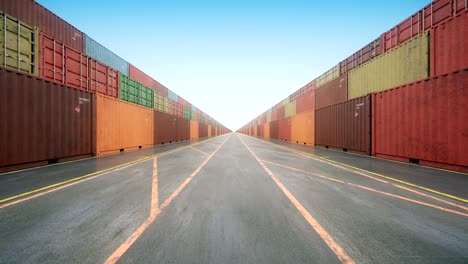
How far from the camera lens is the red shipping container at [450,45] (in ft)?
26.2

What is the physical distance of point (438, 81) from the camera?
298 inches

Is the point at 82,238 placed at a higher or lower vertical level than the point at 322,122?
lower

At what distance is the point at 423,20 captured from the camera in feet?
34.1

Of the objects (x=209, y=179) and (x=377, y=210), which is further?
(x=209, y=179)

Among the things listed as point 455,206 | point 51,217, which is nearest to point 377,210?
point 455,206

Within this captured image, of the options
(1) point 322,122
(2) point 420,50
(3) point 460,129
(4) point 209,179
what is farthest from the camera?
(1) point 322,122

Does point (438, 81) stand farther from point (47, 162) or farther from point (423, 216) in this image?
point (47, 162)

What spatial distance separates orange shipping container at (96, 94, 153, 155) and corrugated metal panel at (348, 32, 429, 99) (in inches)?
713

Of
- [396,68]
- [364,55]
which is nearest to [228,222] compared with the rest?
[396,68]

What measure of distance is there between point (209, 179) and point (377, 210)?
4.21 metres

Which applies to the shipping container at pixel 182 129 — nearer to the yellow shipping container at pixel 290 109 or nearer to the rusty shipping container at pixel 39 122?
the rusty shipping container at pixel 39 122

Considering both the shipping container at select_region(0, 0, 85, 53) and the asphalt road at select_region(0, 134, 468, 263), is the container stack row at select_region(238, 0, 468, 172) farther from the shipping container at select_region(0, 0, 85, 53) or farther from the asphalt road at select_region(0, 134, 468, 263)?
the shipping container at select_region(0, 0, 85, 53)

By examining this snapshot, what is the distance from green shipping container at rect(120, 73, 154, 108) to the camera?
52.2ft

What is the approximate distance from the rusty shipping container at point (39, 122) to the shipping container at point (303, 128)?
1868 cm
